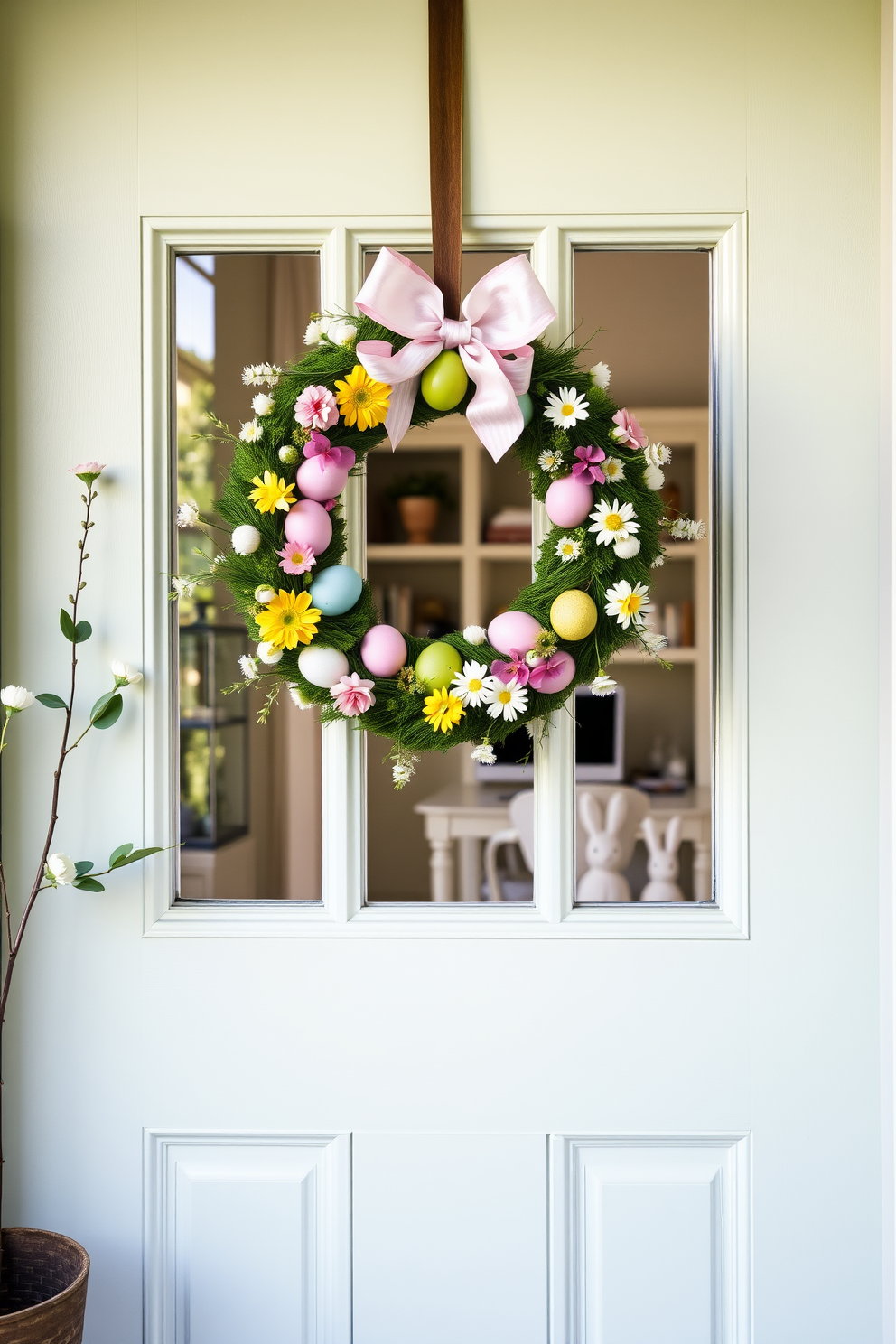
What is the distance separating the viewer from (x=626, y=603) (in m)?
1.12

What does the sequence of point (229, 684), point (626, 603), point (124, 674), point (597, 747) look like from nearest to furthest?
point (626, 603), point (124, 674), point (229, 684), point (597, 747)

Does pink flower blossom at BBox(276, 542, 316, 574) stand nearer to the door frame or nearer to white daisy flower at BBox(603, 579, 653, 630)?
the door frame

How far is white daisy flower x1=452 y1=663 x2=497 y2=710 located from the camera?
44.1 inches

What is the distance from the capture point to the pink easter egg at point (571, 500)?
115cm

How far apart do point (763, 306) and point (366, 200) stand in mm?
496

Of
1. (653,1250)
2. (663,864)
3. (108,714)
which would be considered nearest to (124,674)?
(108,714)

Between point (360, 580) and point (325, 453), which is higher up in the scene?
point (325, 453)

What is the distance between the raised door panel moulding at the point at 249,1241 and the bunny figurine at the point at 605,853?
5.36 ft

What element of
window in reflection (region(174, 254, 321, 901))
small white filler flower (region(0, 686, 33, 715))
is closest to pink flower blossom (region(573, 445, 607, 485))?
small white filler flower (region(0, 686, 33, 715))

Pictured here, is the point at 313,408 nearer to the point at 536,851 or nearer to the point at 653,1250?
Answer: the point at 536,851

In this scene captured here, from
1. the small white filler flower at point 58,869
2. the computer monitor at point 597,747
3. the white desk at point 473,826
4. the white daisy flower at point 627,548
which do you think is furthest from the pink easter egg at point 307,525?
the computer monitor at point 597,747

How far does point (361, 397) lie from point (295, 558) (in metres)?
0.19

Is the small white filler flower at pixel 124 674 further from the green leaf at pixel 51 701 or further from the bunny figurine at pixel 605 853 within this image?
the bunny figurine at pixel 605 853

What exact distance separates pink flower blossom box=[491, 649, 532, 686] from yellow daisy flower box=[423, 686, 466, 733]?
0.05 meters
